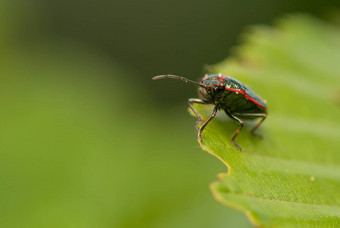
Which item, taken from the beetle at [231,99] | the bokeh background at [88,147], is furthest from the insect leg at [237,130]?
the bokeh background at [88,147]

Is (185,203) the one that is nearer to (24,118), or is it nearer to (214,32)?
(24,118)

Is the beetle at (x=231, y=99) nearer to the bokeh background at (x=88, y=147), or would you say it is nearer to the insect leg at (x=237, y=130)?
the insect leg at (x=237, y=130)

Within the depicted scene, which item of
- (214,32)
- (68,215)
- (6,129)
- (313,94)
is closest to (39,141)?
(6,129)

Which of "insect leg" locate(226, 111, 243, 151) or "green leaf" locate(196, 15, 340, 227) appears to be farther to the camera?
"insect leg" locate(226, 111, 243, 151)

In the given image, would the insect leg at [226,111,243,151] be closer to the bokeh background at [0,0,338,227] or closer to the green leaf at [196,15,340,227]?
the green leaf at [196,15,340,227]

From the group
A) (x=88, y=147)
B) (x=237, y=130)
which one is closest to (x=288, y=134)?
(x=237, y=130)

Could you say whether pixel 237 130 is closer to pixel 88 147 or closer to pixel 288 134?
pixel 288 134

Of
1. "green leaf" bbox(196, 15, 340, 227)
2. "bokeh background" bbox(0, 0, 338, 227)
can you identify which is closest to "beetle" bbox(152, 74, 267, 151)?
"green leaf" bbox(196, 15, 340, 227)

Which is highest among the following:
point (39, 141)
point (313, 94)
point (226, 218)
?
point (313, 94)

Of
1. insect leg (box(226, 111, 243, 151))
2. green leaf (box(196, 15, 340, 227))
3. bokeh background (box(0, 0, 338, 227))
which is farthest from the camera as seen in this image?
bokeh background (box(0, 0, 338, 227))
